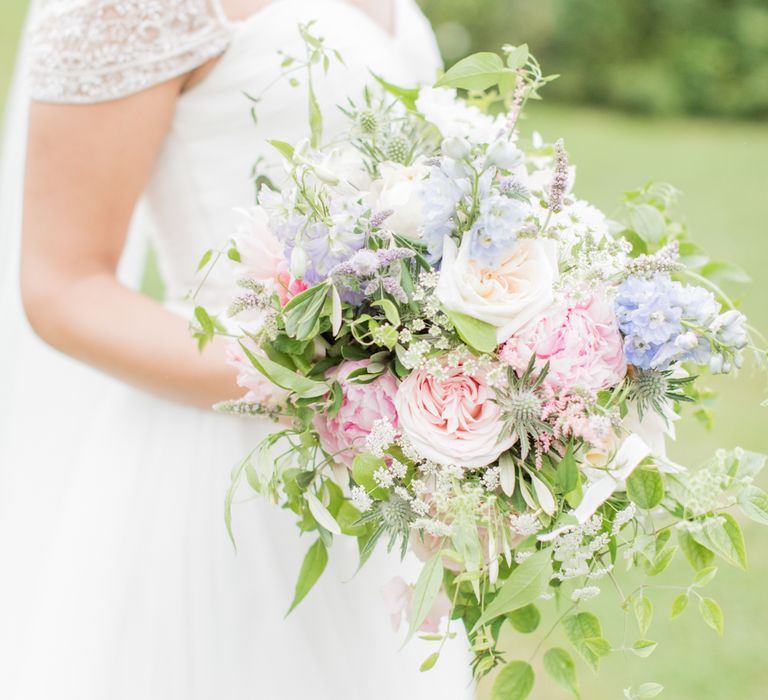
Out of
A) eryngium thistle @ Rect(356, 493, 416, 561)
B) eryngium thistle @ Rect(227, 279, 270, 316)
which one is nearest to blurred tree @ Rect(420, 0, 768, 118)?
eryngium thistle @ Rect(227, 279, 270, 316)

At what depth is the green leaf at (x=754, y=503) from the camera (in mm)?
1307

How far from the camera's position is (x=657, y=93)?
11.8 metres

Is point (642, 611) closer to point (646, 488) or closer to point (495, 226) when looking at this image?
point (646, 488)

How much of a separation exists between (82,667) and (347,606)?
50cm

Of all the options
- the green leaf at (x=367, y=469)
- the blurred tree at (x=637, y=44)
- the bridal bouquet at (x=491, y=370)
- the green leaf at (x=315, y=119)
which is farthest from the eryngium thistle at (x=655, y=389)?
the blurred tree at (x=637, y=44)

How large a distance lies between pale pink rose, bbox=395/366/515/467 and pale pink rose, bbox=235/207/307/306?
229mm

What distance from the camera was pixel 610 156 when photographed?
10.1 m

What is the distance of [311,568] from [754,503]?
658mm

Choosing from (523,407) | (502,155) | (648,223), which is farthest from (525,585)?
(648,223)

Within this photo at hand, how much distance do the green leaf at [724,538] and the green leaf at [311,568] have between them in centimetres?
55

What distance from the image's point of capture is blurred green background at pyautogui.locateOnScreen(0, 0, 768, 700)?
29.1ft

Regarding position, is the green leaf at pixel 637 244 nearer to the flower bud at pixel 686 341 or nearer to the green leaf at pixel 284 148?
the flower bud at pixel 686 341

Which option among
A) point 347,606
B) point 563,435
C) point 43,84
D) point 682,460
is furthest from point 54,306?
point 682,460

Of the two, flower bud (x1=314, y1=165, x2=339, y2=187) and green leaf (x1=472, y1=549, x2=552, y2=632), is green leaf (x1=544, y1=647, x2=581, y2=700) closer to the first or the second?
green leaf (x1=472, y1=549, x2=552, y2=632)
